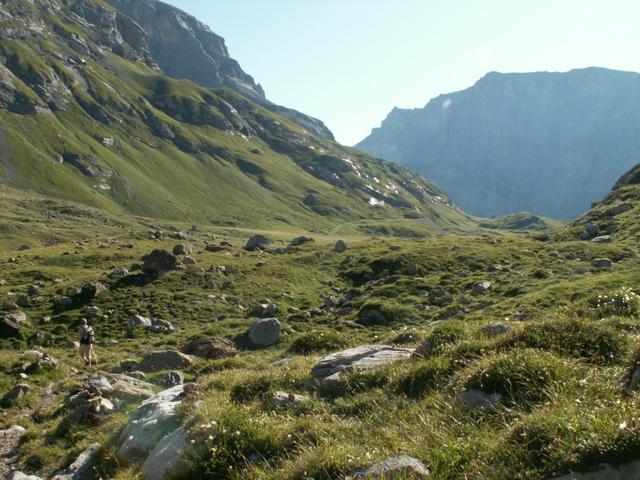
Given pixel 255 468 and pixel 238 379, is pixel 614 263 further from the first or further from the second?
pixel 255 468

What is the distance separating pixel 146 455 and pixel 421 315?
98.3 ft

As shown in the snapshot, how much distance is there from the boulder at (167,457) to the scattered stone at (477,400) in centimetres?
533

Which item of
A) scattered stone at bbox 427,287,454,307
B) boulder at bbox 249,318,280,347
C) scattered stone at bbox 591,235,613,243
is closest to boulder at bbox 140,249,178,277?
boulder at bbox 249,318,280,347

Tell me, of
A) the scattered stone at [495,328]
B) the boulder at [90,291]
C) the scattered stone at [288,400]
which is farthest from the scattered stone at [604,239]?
the scattered stone at [288,400]

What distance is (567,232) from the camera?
217ft

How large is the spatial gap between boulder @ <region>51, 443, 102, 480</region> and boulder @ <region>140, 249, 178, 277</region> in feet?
126

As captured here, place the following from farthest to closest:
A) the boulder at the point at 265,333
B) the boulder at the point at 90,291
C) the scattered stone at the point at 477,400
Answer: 1. the boulder at the point at 90,291
2. the boulder at the point at 265,333
3. the scattered stone at the point at 477,400

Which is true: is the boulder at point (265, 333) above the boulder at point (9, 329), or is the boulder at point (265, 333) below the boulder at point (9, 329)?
above

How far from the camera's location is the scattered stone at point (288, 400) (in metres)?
11.8

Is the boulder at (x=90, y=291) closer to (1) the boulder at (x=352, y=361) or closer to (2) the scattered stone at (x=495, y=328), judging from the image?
(1) the boulder at (x=352, y=361)

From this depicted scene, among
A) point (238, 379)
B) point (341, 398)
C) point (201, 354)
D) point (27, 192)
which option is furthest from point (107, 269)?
point (27, 192)

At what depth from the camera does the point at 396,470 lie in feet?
23.6

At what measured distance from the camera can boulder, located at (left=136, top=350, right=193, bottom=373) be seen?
24.8m

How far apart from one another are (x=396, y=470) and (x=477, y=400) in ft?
8.83
